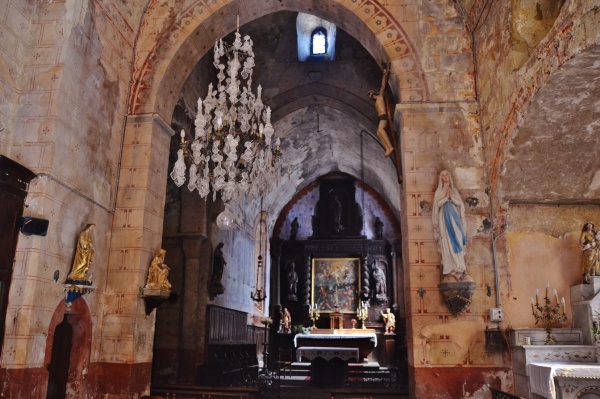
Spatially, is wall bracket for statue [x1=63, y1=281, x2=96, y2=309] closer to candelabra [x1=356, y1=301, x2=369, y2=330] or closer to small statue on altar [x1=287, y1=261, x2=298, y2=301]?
candelabra [x1=356, y1=301, x2=369, y2=330]

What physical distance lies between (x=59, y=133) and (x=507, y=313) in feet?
24.0

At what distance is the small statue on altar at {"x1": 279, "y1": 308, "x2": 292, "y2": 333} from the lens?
20.2 meters

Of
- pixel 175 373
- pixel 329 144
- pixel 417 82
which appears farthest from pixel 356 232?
pixel 417 82

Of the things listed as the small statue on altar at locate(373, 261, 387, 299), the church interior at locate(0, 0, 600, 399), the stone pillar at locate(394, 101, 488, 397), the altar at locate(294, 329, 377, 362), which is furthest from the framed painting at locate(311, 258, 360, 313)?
the stone pillar at locate(394, 101, 488, 397)

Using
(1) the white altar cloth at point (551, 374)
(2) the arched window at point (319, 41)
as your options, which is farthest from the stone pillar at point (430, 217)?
(2) the arched window at point (319, 41)

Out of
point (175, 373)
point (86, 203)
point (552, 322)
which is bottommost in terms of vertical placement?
point (175, 373)

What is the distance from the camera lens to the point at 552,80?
6.37 metres

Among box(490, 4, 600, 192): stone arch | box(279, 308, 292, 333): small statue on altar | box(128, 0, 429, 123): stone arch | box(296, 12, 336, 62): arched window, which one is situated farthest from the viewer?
box(279, 308, 292, 333): small statue on altar

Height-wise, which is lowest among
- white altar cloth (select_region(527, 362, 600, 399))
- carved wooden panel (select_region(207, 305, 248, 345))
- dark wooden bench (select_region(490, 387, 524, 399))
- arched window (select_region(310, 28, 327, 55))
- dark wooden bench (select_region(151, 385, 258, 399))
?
dark wooden bench (select_region(151, 385, 258, 399))

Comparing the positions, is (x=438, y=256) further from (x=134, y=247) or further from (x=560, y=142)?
(x=134, y=247)

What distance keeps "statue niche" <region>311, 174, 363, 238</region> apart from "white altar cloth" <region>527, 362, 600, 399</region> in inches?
574

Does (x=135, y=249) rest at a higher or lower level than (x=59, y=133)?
lower

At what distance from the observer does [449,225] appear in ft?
27.1

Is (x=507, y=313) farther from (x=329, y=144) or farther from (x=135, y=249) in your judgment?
(x=329, y=144)
